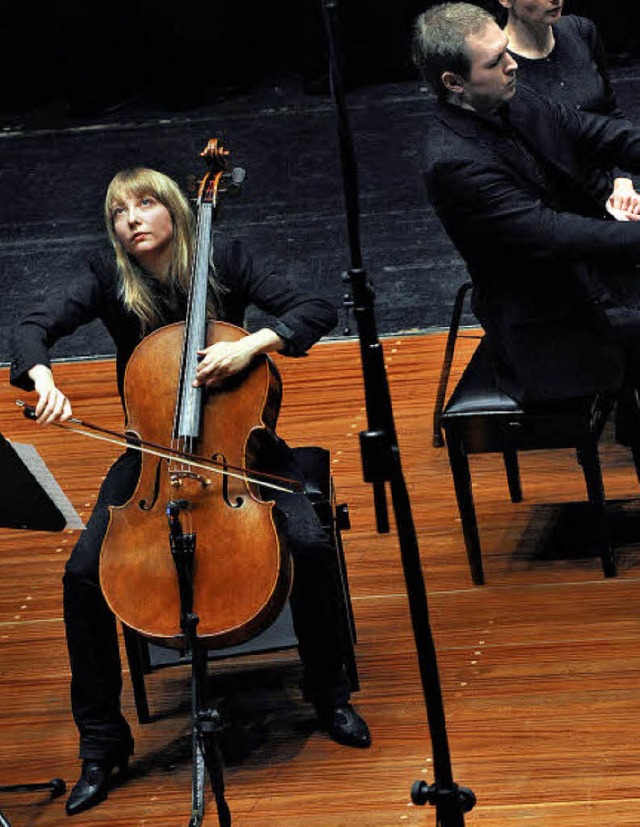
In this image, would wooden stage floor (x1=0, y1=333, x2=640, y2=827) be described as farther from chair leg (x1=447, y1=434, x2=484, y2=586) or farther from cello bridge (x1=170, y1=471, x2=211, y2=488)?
cello bridge (x1=170, y1=471, x2=211, y2=488)

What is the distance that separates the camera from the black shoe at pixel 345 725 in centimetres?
308

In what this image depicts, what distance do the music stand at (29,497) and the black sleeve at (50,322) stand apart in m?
0.35

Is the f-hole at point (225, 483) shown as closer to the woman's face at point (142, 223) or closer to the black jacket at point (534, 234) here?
the woman's face at point (142, 223)

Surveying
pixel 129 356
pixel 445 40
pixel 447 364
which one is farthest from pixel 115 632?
pixel 447 364

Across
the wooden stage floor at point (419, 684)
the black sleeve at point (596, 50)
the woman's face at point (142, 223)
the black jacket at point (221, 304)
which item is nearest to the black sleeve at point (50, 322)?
the black jacket at point (221, 304)

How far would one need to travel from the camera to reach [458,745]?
3021 mm

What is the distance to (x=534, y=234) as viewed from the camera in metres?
3.33

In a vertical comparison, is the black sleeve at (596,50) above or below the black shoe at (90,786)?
above

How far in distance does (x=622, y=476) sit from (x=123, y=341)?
1.38m

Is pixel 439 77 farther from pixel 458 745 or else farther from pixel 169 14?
pixel 169 14

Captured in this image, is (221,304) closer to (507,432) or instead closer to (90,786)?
(507,432)

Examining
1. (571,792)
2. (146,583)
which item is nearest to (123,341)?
(146,583)

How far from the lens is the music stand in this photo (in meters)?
2.83

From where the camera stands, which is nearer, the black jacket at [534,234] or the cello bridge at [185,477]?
the cello bridge at [185,477]
